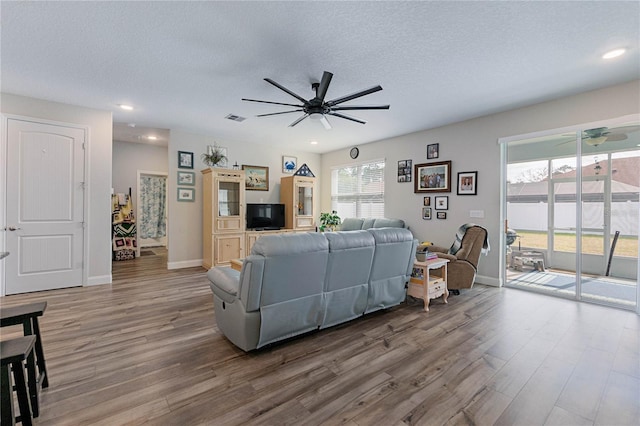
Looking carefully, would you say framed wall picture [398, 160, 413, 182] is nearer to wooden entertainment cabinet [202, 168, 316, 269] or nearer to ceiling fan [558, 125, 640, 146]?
ceiling fan [558, 125, 640, 146]

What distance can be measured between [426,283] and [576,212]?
246 cm

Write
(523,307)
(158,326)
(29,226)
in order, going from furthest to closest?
(29,226) < (523,307) < (158,326)

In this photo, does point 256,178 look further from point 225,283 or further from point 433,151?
point 225,283

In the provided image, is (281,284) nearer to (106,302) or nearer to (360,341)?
(360,341)

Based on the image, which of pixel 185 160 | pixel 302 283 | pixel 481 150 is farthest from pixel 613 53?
pixel 185 160

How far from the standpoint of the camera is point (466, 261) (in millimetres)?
4125

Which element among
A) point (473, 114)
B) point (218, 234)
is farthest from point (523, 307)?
point (218, 234)

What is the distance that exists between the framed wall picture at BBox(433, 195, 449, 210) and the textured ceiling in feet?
5.13

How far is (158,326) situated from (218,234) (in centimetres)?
283

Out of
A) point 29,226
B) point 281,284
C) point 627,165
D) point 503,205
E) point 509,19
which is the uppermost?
point 509,19

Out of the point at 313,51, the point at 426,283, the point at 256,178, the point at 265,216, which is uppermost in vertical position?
the point at 313,51

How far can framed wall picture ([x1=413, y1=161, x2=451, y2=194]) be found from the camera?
203 inches

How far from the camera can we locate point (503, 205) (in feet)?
14.9

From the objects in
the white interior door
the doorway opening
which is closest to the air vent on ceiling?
the white interior door
